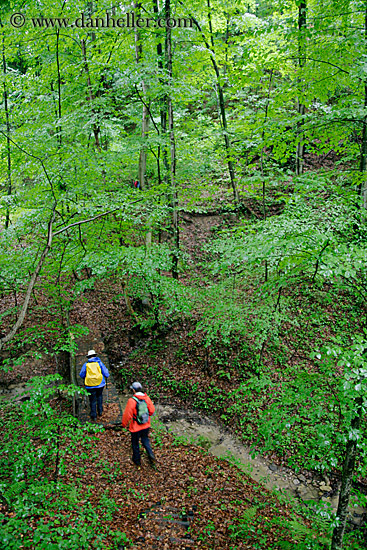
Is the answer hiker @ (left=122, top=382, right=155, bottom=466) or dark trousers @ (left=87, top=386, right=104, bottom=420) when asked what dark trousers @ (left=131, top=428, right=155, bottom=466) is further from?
dark trousers @ (left=87, top=386, right=104, bottom=420)

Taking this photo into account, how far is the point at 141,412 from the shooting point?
5.59 meters

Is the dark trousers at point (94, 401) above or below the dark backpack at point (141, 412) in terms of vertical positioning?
below

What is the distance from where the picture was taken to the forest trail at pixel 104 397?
7.18 meters

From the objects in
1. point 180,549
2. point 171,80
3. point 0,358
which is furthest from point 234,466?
point 171,80

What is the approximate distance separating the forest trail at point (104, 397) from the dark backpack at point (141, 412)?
177cm

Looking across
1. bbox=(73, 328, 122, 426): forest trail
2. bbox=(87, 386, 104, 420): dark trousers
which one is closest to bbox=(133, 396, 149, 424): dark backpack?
bbox=(87, 386, 104, 420): dark trousers

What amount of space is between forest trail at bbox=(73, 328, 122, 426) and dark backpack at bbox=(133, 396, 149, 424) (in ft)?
5.80

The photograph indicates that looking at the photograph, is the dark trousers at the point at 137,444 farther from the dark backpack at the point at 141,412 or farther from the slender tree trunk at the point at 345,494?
the slender tree trunk at the point at 345,494

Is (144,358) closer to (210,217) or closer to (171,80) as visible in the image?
(171,80)

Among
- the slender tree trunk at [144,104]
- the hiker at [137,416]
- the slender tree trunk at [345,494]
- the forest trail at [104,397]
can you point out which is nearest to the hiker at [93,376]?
the forest trail at [104,397]

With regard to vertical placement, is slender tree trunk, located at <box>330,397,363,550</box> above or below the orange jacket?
above

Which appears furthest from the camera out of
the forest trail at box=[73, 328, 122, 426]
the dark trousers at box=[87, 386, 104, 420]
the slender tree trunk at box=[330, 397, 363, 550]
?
the forest trail at box=[73, 328, 122, 426]

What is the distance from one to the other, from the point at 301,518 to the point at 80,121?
10583 mm

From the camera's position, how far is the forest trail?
7180 millimetres
